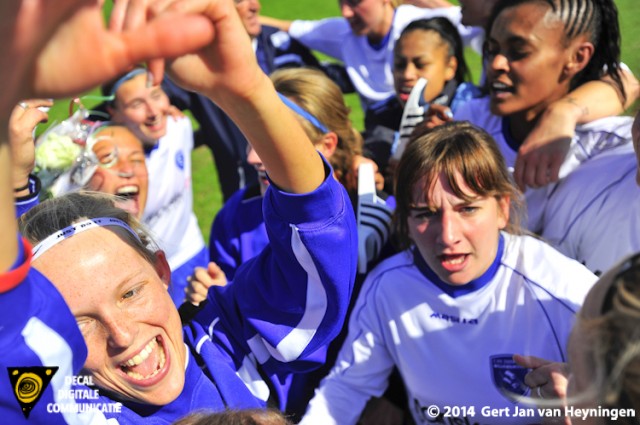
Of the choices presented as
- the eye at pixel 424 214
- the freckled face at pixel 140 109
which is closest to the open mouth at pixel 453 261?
the eye at pixel 424 214

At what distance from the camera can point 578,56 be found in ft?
8.34

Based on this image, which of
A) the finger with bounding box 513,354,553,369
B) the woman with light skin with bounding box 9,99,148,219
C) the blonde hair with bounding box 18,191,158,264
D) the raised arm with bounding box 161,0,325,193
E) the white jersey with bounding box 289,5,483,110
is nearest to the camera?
the raised arm with bounding box 161,0,325,193

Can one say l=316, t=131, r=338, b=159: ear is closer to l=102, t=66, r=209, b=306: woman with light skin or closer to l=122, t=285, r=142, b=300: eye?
l=102, t=66, r=209, b=306: woman with light skin

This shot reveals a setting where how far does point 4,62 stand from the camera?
772 millimetres

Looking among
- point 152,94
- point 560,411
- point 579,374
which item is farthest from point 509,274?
point 152,94

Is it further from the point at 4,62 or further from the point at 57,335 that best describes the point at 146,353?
the point at 4,62

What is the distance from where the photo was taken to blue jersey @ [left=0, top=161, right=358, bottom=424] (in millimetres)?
1208

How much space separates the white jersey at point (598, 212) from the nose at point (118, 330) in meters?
1.45

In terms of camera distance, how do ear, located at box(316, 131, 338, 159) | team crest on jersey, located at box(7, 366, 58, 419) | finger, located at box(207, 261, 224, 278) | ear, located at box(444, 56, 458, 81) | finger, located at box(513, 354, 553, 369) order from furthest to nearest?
ear, located at box(444, 56, 458, 81)
ear, located at box(316, 131, 338, 159)
finger, located at box(207, 261, 224, 278)
finger, located at box(513, 354, 553, 369)
team crest on jersey, located at box(7, 366, 58, 419)

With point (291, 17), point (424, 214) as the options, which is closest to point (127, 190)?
point (424, 214)

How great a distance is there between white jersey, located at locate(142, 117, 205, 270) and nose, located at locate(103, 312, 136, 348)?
1879mm

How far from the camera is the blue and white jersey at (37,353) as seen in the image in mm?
1103

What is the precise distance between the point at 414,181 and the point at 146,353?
0.99 metres

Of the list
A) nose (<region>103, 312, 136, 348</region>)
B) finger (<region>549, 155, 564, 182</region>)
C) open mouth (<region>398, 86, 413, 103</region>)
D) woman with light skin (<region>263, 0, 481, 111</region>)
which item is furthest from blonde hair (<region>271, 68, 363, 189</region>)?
nose (<region>103, 312, 136, 348</region>)
